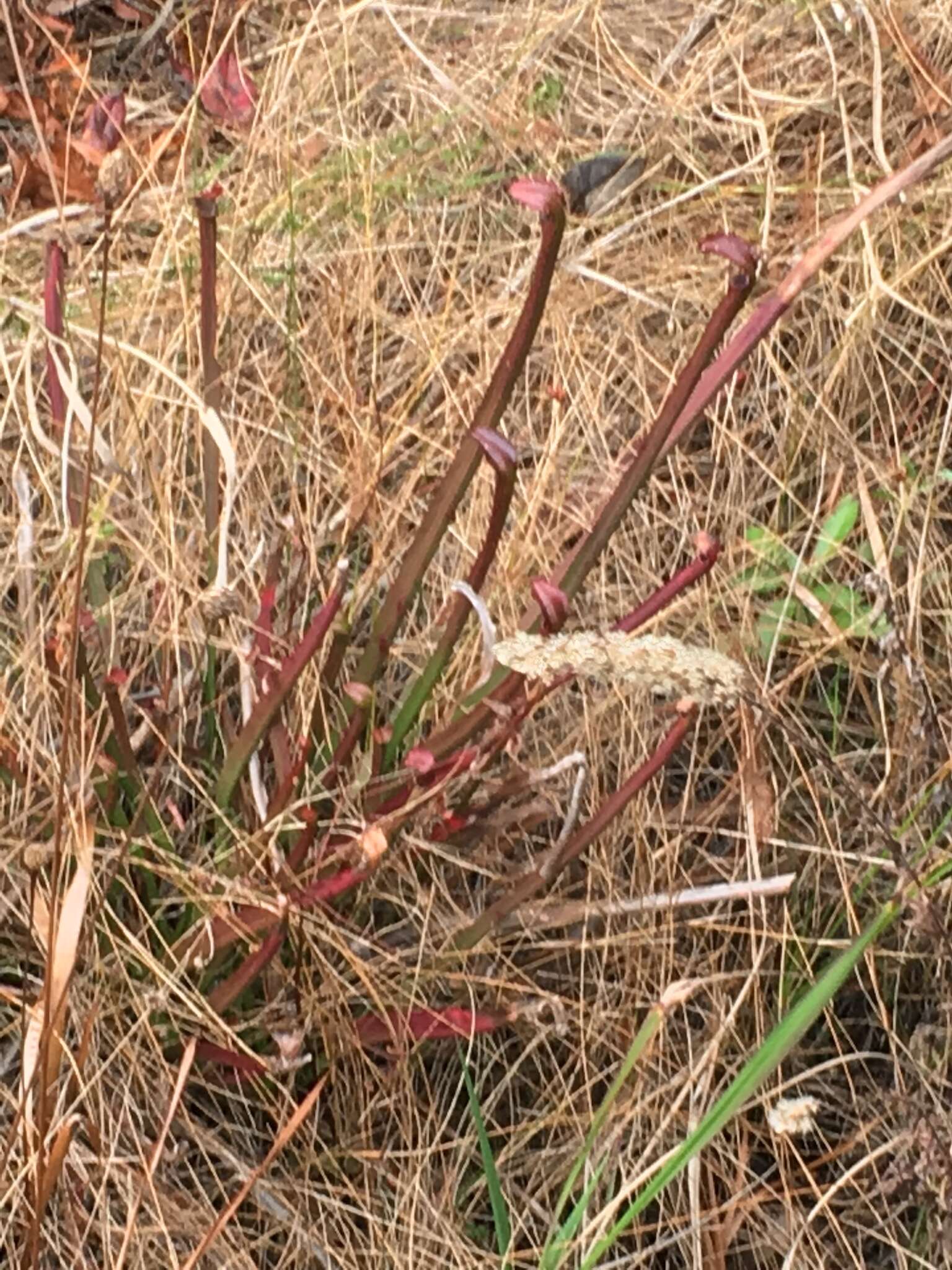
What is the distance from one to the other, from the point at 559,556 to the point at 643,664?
2.16ft

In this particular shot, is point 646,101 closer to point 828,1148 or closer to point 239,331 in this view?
point 239,331

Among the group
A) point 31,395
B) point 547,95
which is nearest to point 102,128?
point 31,395

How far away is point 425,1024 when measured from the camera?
1163mm

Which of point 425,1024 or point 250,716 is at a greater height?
point 250,716

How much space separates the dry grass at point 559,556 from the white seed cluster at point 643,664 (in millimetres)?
165

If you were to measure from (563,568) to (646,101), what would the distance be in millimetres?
973

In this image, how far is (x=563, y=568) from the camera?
3.45ft

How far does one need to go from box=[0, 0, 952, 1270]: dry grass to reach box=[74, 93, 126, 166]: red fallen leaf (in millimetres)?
102

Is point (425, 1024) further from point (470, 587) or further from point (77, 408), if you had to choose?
point (77, 408)

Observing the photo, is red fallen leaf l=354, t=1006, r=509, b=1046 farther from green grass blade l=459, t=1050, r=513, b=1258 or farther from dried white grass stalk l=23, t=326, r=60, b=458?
dried white grass stalk l=23, t=326, r=60, b=458

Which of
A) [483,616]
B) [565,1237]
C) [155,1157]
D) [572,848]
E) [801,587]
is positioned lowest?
[155,1157]

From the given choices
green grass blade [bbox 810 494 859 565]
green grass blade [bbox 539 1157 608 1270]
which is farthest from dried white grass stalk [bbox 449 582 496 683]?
green grass blade [bbox 810 494 859 565]

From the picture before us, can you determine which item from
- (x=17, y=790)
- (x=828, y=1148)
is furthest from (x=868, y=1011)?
(x=17, y=790)

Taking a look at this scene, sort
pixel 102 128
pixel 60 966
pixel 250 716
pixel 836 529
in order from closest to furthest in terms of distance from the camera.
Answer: pixel 60 966 < pixel 250 716 < pixel 836 529 < pixel 102 128
